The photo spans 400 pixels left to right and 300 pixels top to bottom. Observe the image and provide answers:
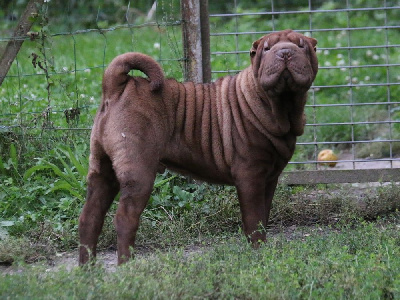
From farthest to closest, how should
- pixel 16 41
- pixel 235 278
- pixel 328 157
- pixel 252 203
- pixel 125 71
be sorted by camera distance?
pixel 328 157
pixel 16 41
pixel 252 203
pixel 125 71
pixel 235 278

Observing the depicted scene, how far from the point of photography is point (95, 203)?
17.2ft

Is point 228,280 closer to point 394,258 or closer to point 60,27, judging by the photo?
point 394,258

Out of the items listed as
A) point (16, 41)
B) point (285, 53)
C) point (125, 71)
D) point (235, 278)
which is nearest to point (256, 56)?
point (285, 53)

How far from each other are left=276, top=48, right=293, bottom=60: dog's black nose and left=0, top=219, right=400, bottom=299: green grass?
1247mm

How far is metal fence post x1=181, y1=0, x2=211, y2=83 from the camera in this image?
6.70 m

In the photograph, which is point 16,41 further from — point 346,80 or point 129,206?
point 346,80

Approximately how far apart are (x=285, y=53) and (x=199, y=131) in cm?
90

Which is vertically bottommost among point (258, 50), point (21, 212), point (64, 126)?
point (21, 212)

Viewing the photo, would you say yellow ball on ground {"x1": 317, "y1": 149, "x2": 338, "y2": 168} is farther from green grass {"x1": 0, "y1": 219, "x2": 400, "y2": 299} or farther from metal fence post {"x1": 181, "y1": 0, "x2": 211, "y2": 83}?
green grass {"x1": 0, "y1": 219, "x2": 400, "y2": 299}

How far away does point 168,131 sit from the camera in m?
5.39

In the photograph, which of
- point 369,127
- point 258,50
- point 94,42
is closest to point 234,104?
point 258,50

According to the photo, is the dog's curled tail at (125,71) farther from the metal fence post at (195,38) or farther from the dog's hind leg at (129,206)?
the metal fence post at (195,38)

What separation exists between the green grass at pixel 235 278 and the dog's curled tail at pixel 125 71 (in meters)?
1.23

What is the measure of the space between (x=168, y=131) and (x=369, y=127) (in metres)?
4.24
